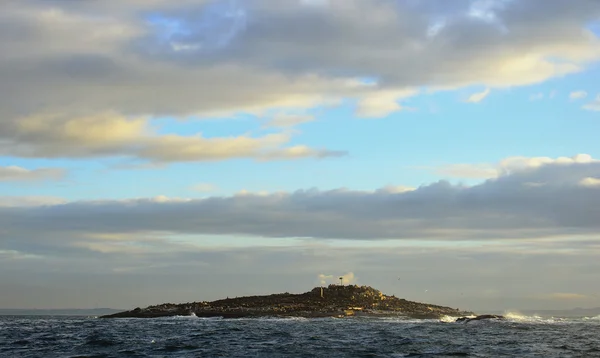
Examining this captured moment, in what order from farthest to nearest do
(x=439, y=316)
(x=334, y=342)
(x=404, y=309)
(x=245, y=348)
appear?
(x=404, y=309) → (x=439, y=316) → (x=334, y=342) → (x=245, y=348)

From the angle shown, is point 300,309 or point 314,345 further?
point 300,309

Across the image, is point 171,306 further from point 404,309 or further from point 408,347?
point 408,347

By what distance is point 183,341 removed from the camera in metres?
82.5

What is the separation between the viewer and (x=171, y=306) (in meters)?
197

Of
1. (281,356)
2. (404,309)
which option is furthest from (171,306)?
(281,356)

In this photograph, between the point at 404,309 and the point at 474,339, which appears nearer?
the point at 474,339

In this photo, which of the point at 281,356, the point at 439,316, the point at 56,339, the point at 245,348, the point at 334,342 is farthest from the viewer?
the point at 439,316

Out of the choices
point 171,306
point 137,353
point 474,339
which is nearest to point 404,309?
point 171,306

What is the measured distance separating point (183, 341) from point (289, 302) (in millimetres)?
115624

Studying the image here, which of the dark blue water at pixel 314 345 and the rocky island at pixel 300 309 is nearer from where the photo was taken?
the dark blue water at pixel 314 345

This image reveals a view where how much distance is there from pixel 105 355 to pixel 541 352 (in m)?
42.8

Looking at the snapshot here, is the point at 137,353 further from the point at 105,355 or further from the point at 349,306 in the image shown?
the point at 349,306

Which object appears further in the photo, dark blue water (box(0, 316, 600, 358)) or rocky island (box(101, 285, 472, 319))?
rocky island (box(101, 285, 472, 319))

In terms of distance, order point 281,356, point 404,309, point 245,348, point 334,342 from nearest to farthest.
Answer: point 281,356 < point 245,348 < point 334,342 < point 404,309
